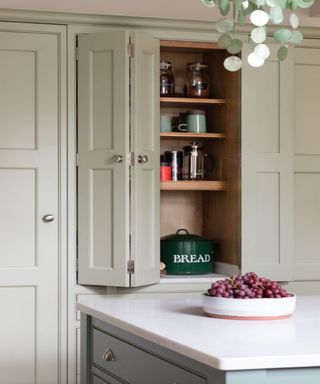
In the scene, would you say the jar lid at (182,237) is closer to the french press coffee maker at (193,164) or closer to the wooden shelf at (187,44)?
the french press coffee maker at (193,164)

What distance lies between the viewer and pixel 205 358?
1896 millimetres

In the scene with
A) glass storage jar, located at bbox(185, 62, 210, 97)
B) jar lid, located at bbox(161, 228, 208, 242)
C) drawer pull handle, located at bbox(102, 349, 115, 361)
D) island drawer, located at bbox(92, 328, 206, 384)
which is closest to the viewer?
island drawer, located at bbox(92, 328, 206, 384)

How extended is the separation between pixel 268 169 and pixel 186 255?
27.2 inches

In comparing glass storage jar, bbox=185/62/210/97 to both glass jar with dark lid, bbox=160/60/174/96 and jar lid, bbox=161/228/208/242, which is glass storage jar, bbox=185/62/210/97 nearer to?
glass jar with dark lid, bbox=160/60/174/96

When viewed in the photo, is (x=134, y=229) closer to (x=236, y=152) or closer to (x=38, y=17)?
(x=236, y=152)

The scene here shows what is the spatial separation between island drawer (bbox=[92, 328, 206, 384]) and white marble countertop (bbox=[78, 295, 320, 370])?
72mm

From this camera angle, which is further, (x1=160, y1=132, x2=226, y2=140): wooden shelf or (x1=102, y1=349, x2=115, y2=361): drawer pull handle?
(x1=160, y1=132, x2=226, y2=140): wooden shelf

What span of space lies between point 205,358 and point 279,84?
3.08 metres

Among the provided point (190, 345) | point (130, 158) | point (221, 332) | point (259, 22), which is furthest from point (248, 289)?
point (130, 158)

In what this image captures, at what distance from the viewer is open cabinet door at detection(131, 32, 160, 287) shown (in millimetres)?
4434

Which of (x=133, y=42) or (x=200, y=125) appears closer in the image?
(x=133, y=42)

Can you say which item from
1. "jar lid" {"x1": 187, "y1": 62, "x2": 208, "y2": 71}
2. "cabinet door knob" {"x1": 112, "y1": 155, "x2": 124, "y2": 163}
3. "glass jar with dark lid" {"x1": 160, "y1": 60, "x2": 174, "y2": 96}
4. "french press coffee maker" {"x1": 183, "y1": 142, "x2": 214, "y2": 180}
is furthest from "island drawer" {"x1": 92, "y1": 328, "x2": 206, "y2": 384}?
"jar lid" {"x1": 187, "y1": 62, "x2": 208, "y2": 71}

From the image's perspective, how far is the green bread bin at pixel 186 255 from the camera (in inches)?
188

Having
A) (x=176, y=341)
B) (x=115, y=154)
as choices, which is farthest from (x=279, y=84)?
(x=176, y=341)
